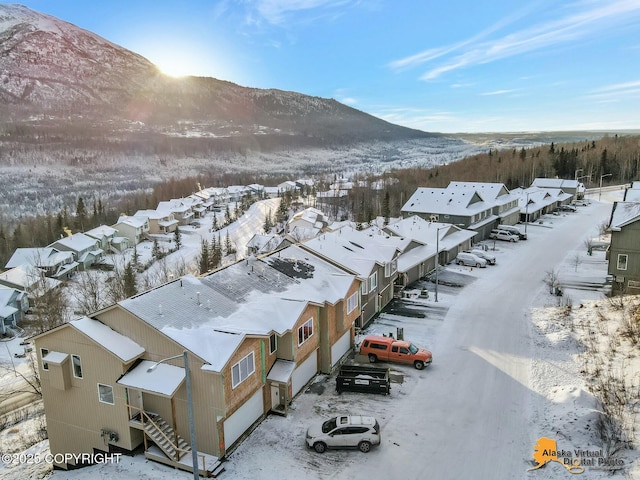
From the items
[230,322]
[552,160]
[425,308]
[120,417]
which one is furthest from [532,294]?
[552,160]

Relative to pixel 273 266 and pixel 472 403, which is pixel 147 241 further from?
pixel 472 403

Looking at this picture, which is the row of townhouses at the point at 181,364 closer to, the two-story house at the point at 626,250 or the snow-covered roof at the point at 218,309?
the snow-covered roof at the point at 218,309

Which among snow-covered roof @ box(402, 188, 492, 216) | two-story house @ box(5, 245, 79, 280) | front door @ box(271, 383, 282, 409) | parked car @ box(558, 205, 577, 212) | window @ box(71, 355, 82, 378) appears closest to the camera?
window @ box(71, 355, 82, 378)

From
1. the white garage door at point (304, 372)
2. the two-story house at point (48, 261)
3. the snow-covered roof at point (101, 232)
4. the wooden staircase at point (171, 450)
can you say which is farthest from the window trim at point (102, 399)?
the snow-covered roof at point (101, 232)

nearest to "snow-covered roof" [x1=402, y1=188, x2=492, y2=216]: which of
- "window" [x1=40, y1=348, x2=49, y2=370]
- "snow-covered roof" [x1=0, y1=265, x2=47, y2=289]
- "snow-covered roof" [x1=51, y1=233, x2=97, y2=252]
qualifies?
"window" [x1=40, y1=348, x2=49, y2=370]

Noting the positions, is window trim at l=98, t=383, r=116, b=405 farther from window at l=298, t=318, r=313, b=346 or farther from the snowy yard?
window at l=298, t=318, r=313, b=346
